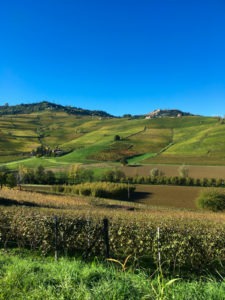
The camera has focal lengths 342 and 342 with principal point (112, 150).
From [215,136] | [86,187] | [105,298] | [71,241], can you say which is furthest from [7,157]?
[105,298]

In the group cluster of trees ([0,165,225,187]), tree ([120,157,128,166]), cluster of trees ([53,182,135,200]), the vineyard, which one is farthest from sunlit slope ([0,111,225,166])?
the vineyard

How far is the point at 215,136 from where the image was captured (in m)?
160

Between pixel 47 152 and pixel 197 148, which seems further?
pixel 47 152

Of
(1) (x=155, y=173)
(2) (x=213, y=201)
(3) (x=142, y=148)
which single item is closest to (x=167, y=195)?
(2) (x=213, y=201)

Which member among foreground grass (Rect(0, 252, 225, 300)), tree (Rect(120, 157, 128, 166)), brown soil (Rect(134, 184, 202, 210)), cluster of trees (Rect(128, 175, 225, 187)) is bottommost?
brown soil (Rect(134, 184, 202, 210))

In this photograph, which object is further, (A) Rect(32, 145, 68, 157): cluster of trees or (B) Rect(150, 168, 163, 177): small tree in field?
(A) Rect(32, 145, 68, 157): cluster of trees

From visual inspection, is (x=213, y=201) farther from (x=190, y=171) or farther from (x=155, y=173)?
(x=190, y=171)

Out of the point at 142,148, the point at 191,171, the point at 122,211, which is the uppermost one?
the point at 142,148

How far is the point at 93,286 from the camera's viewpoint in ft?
17.5

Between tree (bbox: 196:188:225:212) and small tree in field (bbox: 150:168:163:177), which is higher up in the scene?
small tree in field (bbox: 150:168:163:177)

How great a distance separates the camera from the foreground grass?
4.83m

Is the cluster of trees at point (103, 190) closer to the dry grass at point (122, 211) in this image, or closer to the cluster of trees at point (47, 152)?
the dry grass at point (122, 211)

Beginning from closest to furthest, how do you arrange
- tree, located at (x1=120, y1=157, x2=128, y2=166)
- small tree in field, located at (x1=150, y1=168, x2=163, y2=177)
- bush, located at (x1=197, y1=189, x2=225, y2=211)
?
1. bush, located at (x1=197, y1=189, x2=225, y2=211)
2. small tree in field, located at (x1=150, y1=168, x2=163, y2=177)
3. tree, located at (x1=120, y1=157, x2=128, y2=166)

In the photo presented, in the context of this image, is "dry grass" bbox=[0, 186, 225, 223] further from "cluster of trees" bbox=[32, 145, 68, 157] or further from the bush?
"cluster of trees" bbox=[32, 145, 68, 157]
